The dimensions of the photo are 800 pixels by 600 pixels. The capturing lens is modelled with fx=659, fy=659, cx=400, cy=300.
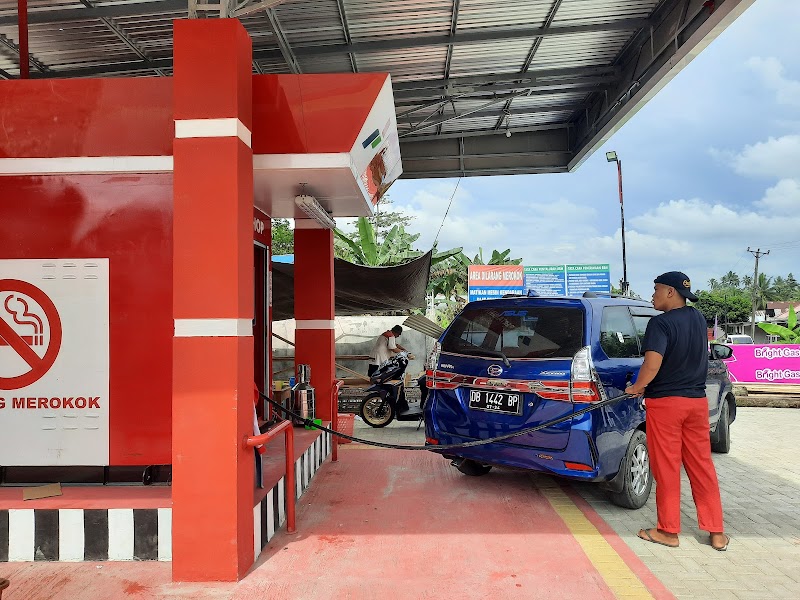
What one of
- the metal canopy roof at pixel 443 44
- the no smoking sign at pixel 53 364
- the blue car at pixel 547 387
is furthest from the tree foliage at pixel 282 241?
the no smoking sign at pixel 53 364

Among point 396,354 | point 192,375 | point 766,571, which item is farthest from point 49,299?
point 396,354

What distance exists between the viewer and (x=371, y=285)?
1147 cm

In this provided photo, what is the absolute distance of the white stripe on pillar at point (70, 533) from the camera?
424cm

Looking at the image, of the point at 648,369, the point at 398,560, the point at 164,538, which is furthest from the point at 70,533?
the point at 648,369

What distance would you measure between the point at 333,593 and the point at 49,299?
2956 mm

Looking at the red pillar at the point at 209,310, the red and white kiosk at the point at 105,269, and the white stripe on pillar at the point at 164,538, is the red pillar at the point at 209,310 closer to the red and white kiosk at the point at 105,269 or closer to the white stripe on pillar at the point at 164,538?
the red and white kiosk at the point at 105,269

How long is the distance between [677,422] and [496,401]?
4.69ft

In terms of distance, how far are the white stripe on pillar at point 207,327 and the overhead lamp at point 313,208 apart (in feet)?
6.98

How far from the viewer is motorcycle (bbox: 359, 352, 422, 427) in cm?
997

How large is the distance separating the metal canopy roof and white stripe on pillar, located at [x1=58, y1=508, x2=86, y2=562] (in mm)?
3770

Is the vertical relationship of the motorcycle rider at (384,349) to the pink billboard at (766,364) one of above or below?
above

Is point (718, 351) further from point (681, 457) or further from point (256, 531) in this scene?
point (256, 531)

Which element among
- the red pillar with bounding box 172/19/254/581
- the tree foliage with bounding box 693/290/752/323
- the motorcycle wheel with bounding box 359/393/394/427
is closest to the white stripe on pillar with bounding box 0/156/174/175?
the red pillar with bounding box 172/19/254/581

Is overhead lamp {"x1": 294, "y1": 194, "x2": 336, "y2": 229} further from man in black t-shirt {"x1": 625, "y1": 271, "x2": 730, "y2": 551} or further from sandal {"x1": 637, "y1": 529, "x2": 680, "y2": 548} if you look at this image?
sandal {"x1": 637, "y1": 529, "x2": 680, "y2": 548}
